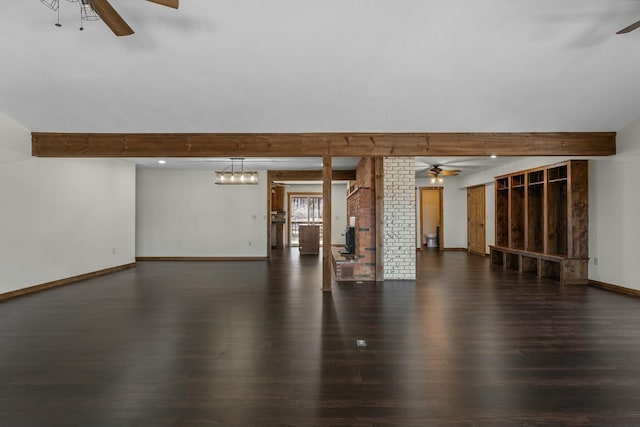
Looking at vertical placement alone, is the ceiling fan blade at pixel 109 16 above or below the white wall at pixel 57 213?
above

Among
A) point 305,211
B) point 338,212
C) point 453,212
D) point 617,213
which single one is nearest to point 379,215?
point 617,213

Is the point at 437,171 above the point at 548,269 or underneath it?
above

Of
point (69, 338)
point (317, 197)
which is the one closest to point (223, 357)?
point (69, 338)

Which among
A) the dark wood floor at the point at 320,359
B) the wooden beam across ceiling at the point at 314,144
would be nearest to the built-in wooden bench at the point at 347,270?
the dark wood floor at the point at 320,359

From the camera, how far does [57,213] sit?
19.8 feet

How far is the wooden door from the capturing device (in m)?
10.8

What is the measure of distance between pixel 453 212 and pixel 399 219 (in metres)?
6.52

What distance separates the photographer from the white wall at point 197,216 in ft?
31.8

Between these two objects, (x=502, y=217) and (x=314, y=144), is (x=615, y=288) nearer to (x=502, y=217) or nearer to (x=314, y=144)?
(x=502, y=217)

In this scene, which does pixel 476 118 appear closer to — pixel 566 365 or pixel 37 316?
pixel 566 365

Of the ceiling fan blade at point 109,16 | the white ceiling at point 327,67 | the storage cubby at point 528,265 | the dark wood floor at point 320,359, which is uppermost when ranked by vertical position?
the white ceiling at point 327,67

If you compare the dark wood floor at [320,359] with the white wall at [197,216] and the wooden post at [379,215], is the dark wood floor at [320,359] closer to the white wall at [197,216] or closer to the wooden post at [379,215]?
the wooden post at [379,215]

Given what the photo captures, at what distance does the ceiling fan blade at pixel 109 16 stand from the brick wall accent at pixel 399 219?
4.57 metres

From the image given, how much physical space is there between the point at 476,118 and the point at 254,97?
10.3ft
